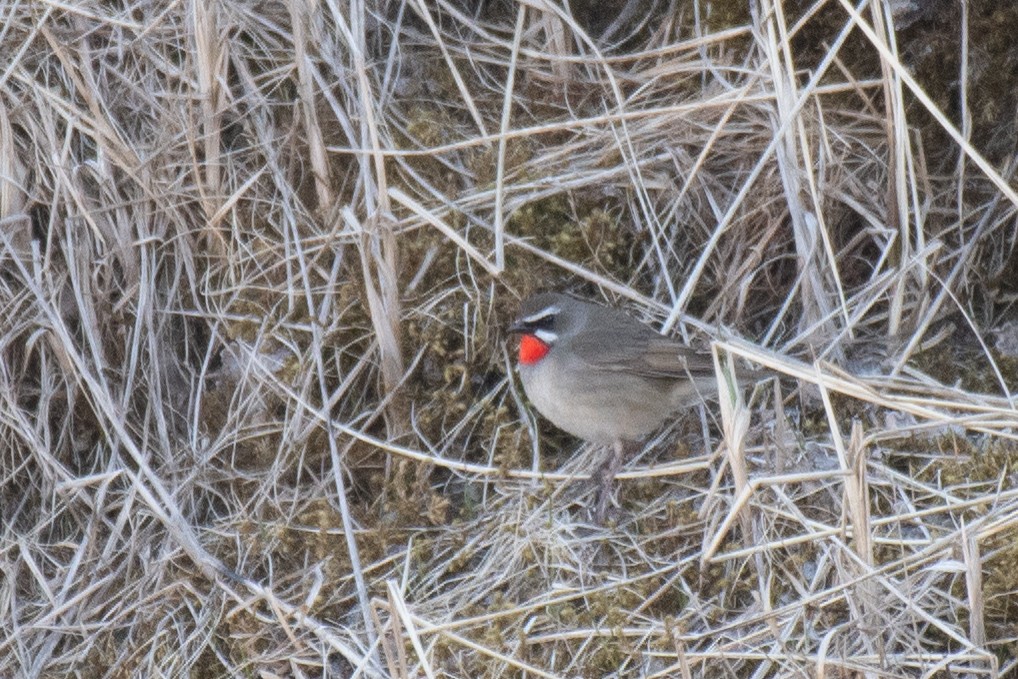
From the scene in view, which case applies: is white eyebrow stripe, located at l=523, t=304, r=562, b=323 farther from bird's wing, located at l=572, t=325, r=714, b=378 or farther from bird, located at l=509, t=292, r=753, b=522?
bird's wing, located at l=572, t=325, r=714, b=378

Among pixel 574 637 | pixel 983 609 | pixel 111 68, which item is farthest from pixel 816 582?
pixel 111 68

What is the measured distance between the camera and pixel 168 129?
6.59 meters

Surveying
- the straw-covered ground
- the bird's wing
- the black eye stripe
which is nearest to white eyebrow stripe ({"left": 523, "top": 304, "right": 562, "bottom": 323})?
the black eye stripe

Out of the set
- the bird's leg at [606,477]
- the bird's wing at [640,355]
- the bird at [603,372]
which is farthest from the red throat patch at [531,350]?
the bird's leg at [606,477]

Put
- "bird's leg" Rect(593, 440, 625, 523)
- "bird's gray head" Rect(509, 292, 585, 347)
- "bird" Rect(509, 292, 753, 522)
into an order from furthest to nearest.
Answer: "bird's gray head" Rect(509, 292, 585, 347), "bird" Rect(509, 292, 753, 522), "bird's leg" Rect(593, 440, 625, 523)

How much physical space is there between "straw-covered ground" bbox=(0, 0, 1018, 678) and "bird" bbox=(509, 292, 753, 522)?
192 millimetres

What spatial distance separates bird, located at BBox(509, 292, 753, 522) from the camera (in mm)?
5941

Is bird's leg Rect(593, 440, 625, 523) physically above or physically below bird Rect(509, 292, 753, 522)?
below

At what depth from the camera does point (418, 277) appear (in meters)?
6.44

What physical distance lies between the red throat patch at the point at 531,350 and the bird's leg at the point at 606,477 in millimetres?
508

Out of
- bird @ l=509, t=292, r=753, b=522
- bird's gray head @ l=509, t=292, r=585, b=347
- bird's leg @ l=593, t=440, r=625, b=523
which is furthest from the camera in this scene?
bird's gray head @ l=509, t=292, r=585, b=347

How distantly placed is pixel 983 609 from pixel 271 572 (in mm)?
2862

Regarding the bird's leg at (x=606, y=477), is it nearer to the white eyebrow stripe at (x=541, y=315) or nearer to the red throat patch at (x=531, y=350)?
the red throat patch at (x=531, y=350)

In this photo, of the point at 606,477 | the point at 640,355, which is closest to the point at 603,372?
the point at 640,355
